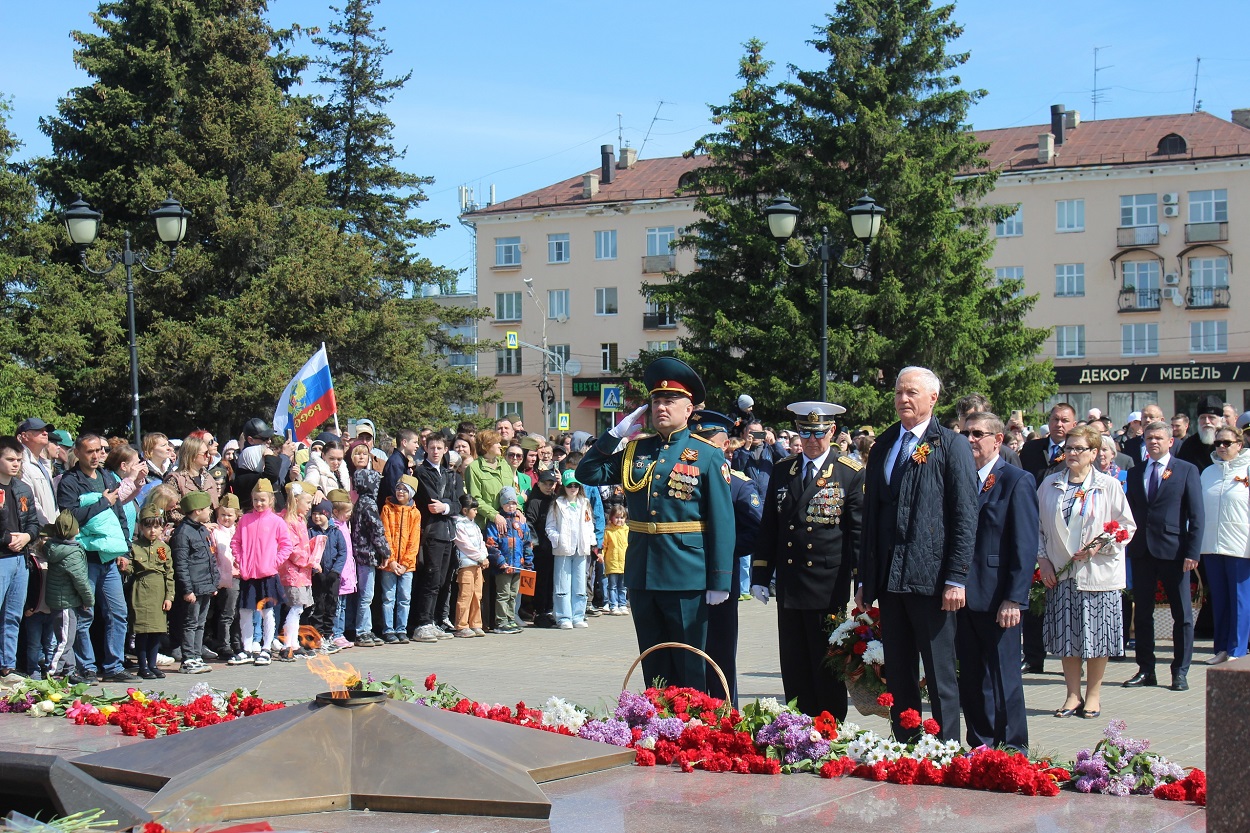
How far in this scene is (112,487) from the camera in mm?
11406

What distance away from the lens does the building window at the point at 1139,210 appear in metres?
56.0

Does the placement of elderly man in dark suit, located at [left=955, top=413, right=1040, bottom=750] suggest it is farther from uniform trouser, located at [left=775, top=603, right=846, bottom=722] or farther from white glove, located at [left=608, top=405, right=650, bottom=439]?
white glove, located at [left=608, top=405, right=650, bottom=439]

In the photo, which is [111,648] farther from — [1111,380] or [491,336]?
[491,336]

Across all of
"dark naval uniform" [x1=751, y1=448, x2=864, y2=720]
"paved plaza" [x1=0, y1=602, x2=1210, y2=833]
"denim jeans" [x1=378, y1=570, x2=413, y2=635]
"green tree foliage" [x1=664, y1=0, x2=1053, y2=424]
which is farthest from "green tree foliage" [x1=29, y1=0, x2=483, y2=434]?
"dark naval uniform" [x1=751, y1=448, x2=864, y2=720]

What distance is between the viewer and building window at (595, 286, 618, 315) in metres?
65.2

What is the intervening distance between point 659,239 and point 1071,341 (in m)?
19.1

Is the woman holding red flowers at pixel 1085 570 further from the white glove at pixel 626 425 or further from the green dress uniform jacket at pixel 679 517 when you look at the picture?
the white glove at pixel 626 425

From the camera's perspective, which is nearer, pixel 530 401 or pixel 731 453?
pixel 731 453

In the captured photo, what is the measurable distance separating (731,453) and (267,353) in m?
21.2

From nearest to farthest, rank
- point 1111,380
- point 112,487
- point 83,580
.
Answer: point 83,580 < point 112,487 < point 1111,380

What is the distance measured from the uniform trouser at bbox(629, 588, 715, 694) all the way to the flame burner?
2.06 m

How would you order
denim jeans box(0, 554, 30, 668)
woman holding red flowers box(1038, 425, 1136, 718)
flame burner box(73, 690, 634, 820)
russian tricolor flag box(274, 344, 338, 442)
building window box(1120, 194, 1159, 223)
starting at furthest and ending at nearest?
building window box(1120, 194, 1159, 223)
russian tricolor flag box(274, 344, 338, 442)
denim jeans box(0, 554, 30, 668)
woman holding red flowers box(1038, 425, 1136, 718)
flame burner box(73, 690, 634, 820)

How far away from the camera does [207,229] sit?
120 feet

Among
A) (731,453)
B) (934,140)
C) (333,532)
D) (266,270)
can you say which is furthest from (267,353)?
(333,532)
